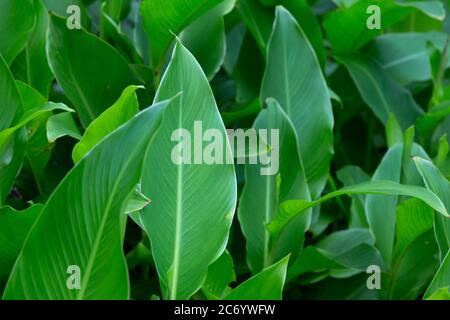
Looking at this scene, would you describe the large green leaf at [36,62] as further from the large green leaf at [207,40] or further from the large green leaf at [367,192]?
the large green leaf at [367,192]

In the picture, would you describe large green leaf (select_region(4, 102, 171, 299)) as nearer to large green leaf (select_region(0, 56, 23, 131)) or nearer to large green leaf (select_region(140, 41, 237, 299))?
large green leaf (select_region(140, 41, 237, 299))

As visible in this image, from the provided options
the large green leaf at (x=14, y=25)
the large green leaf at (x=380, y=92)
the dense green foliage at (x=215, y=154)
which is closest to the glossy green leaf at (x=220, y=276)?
the dense green foliage at (x=215, y=154)

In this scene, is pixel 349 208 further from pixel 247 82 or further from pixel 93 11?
pixel 93 11

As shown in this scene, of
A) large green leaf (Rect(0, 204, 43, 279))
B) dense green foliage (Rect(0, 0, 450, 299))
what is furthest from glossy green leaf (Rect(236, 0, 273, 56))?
large green leaf (Rect(0, 204, 43, 279))

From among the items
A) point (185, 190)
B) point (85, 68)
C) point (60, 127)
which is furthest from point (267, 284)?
point (85, 68)

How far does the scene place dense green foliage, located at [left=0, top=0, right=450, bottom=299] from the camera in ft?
2.23

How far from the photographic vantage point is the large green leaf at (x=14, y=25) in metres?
0.95

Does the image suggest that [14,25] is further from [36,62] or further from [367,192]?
[367,192]

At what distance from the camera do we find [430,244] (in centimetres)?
105

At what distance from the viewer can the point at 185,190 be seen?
2.63ft

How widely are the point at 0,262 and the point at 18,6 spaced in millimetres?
306

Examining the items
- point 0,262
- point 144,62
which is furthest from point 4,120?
point 144,62

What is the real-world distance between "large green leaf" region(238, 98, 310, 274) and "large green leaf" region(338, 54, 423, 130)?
0.33 meters

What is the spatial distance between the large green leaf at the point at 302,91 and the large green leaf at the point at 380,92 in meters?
0.20
